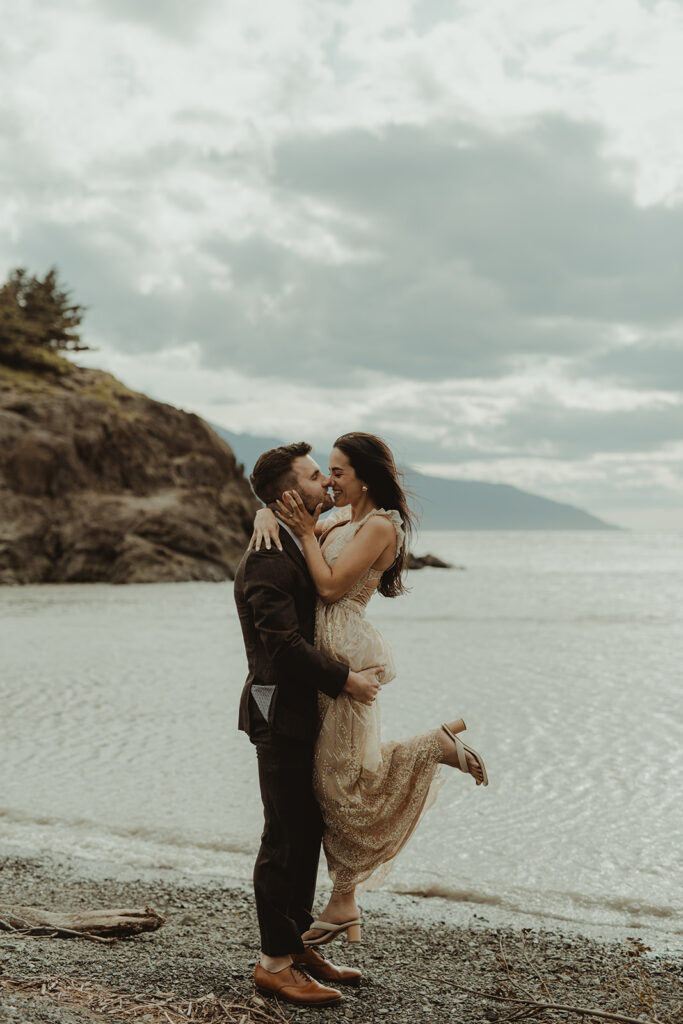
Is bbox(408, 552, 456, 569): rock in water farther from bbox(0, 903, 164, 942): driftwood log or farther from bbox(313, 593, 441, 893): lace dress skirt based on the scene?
bbox(313, 593, 441, 893): lace dress skirt

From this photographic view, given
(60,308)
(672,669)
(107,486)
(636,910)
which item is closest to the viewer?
(636,910)

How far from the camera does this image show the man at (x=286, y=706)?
3773 millimetres

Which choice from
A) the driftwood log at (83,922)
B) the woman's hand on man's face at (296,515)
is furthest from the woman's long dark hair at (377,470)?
the driftwood log at (83,922)

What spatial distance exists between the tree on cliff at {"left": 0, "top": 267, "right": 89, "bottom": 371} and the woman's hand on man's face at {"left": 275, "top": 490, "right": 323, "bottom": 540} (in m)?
42.6

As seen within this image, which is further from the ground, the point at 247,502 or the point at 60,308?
the point at 60,308

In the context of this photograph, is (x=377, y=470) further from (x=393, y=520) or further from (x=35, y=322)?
(x=35, y=322)

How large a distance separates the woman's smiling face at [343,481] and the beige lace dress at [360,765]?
0.12 m

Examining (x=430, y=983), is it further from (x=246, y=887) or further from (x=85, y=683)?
(x=85, y=683)

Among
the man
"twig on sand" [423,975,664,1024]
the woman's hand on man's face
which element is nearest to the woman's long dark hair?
the man

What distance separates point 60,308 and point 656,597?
33501 mm

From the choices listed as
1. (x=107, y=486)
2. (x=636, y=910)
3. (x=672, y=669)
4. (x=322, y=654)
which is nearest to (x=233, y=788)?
(x=636, y=910)

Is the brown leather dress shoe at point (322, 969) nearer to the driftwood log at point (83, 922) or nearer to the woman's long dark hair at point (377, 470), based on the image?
the driftwood log at point (83, 922)

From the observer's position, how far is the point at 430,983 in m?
4.14

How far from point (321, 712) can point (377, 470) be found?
105 cm
